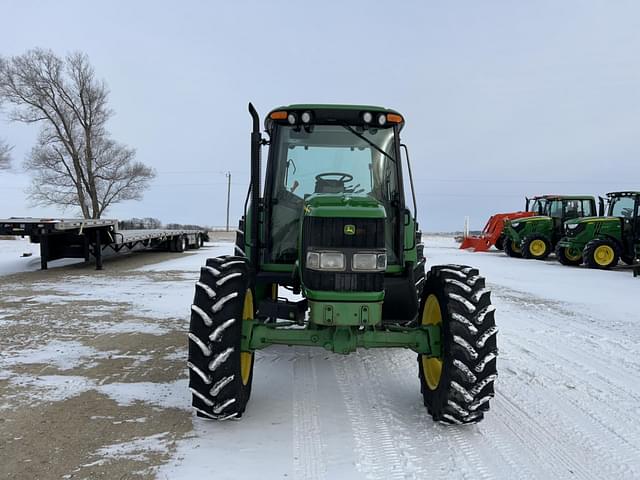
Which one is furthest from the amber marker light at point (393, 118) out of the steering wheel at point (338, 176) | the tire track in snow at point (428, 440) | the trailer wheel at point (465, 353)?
the tire track in snow at point (428, 440)

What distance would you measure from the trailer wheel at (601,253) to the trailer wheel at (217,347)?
48.2 ft

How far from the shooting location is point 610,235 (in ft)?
50.9

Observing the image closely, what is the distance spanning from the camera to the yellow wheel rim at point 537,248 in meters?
19.0

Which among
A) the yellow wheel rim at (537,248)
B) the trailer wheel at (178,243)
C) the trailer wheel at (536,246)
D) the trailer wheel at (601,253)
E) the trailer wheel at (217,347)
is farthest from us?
the trailer wheel at (178,243)

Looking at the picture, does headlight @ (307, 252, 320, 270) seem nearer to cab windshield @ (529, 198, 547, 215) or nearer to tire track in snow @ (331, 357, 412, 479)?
tire track in snow @ (331, 357, 412, 479)

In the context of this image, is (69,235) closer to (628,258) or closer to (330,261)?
(330,261)

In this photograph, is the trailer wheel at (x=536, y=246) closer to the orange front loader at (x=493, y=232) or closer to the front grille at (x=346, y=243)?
the orange front loader at (x=493, y=232)

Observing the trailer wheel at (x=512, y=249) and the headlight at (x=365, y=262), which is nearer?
the headlight at (x=365, y=262)

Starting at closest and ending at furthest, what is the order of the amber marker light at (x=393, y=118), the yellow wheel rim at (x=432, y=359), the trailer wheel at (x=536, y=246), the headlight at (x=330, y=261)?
1. the headlight at (x=330, y=261)
2. the yellow wheel rim at (x=432, y=359)
3. the amber marker light at (x=393, y=118)
4. the trailer wheel at (x=536, y=246)

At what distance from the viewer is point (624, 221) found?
15.4 meters

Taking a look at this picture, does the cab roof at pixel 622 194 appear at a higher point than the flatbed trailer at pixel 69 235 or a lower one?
higher

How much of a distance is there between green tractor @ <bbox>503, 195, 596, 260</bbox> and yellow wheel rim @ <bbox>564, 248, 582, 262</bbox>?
7.85 ft

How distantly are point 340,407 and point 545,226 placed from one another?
18.2m

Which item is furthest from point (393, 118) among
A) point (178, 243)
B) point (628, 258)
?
point (178, 243)
